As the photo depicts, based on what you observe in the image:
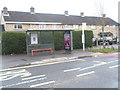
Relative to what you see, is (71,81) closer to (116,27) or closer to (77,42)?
(77,42)

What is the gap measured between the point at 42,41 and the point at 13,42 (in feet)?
11.3

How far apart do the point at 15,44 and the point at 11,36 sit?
99 cm

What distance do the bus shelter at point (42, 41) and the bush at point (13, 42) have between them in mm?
942

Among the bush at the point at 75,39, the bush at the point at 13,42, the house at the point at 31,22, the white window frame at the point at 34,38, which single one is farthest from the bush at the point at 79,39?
the house at the point at 31,22

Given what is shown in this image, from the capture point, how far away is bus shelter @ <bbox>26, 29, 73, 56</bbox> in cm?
1211

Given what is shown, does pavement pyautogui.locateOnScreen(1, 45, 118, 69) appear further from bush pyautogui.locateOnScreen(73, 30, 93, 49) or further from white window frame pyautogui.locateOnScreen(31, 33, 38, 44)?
Result: bush pyautogui.locateOnScreen(73, 30, 93, 49)

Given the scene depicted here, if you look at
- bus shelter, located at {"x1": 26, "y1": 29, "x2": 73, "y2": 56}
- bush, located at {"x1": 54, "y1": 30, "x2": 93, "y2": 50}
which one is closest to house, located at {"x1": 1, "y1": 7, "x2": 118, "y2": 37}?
bush, located at {"x1": 54, "y1": 30, "x2": 93, "y2": 50}

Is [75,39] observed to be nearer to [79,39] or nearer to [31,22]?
[79,39]

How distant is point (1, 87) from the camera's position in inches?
172

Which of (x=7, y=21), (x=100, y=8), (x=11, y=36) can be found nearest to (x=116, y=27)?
(x=100, y=8)

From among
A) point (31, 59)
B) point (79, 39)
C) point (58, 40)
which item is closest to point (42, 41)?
point (58, 40)

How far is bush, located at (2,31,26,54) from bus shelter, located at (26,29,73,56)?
942 mm

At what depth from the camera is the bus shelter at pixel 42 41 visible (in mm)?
12115

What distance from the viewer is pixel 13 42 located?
40.7ft
